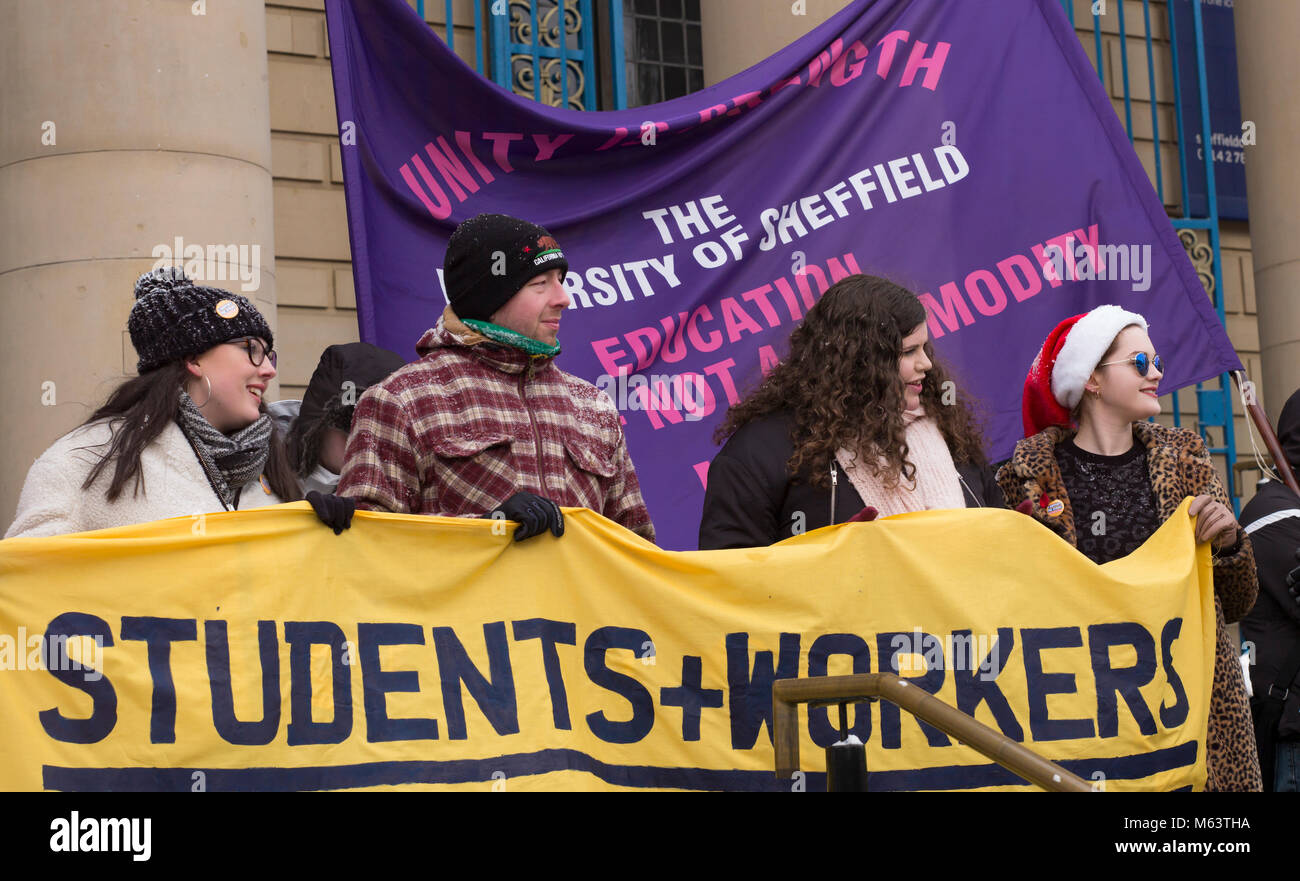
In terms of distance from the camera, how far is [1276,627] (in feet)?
16.6

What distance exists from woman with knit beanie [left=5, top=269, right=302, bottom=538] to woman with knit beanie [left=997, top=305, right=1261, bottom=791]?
2143 millimetres

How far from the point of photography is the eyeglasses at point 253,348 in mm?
4177

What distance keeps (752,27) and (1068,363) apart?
395 centimetres

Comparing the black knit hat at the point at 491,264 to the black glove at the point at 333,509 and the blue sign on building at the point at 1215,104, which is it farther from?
the blue sign on building at the point at 1215,104

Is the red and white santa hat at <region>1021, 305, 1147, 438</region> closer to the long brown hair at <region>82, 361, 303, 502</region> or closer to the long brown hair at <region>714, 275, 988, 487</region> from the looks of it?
the long brown hair at <region>714, 275, 988, 487</region>

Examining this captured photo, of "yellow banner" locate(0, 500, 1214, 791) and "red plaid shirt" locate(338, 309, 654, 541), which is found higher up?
"red plaid shirt" locate(338, 309, 654, 541)

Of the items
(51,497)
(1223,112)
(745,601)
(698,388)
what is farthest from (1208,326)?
(1223,112)

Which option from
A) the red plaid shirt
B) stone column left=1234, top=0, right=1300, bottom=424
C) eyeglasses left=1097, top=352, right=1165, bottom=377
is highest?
stone column left=1234, top=0, right=1300, bottom=424

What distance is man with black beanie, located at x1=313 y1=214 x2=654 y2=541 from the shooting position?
405 cm

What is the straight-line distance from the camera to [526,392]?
423cm
